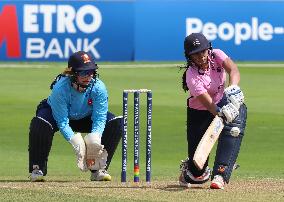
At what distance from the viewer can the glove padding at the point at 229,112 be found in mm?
10805

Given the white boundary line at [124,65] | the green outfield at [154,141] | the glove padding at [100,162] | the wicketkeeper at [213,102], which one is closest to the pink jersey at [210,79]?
the wicketkeeper at [213,102]

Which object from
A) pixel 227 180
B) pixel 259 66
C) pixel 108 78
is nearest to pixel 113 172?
pixel 227 180

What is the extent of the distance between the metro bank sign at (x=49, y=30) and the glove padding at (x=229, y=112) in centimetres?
2008

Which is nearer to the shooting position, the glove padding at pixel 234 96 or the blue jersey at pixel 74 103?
the glove padding at pixel 234 96

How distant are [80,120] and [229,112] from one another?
6.48 ft

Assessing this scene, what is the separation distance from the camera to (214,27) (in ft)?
106

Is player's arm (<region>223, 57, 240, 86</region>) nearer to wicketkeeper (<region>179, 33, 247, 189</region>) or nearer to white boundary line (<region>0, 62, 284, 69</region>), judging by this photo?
wicketkeeper (<region>179, 33, 247, 189</region>)

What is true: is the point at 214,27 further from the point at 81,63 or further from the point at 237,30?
the point at 81,63

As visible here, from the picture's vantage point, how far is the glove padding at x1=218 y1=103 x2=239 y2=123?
10.8 meters

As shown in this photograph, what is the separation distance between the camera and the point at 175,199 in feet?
33.4

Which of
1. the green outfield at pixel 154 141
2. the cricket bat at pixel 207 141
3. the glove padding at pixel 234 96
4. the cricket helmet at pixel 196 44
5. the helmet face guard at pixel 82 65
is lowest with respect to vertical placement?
the green outfield at pixel 154 141

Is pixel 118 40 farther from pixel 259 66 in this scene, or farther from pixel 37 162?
pixel 37 162

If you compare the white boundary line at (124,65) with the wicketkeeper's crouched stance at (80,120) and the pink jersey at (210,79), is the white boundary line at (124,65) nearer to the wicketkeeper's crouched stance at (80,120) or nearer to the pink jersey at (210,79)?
the wicketkeeper's crouched stance at (80,120)

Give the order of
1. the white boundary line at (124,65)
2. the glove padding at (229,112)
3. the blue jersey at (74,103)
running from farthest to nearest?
1. the white boundary line at (124,65)
2. the blue jersey at (74,103)
3. the glove padding at (229,112)
